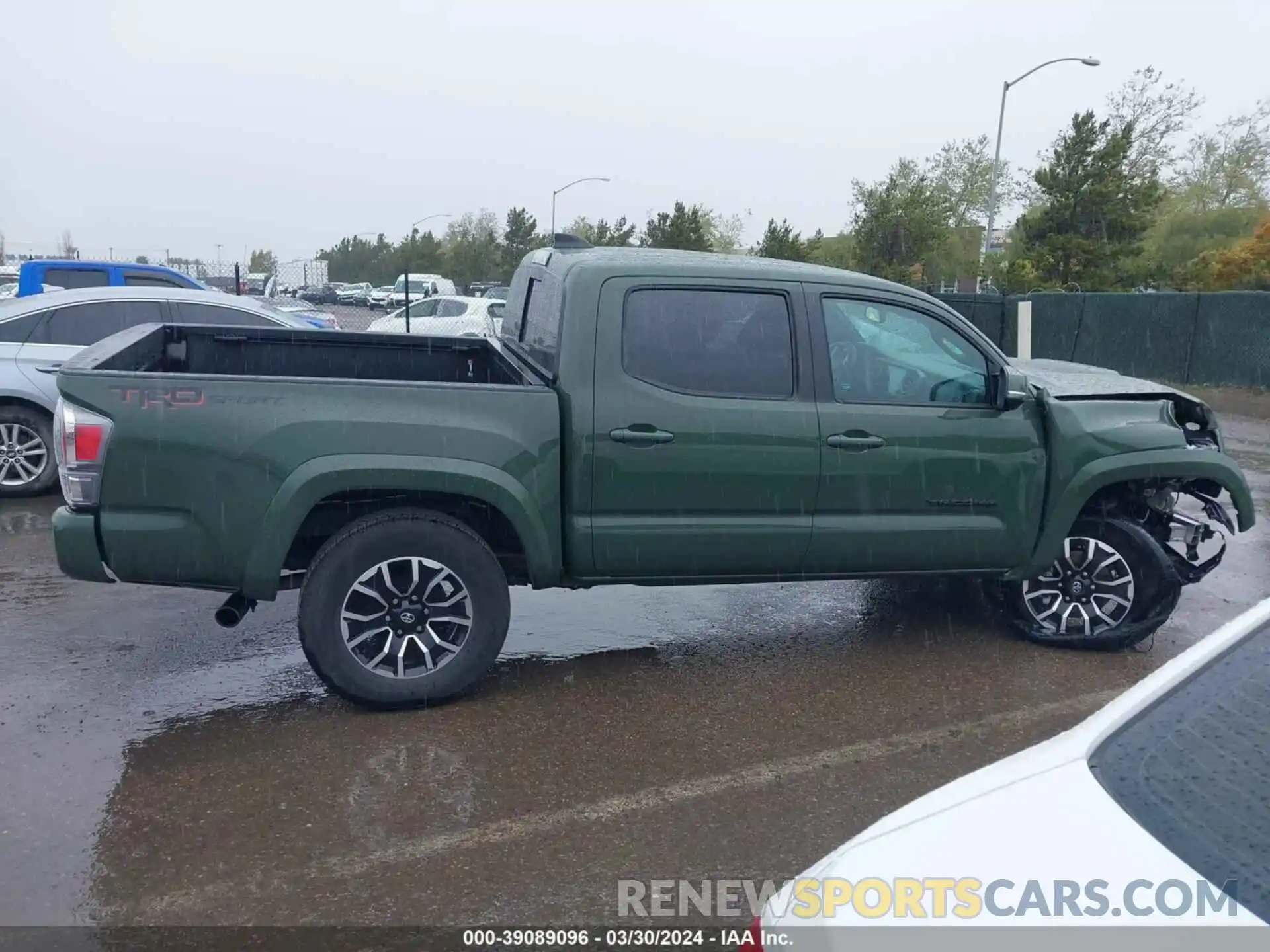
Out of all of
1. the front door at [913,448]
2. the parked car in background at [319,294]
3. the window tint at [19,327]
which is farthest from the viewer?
the parked car in background at [319,294]

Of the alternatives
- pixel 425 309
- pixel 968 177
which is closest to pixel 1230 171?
pixel 968 177

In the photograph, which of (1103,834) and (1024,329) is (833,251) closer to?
(1024,329)

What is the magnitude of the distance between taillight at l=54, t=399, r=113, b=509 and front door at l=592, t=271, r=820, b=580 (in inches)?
77.3

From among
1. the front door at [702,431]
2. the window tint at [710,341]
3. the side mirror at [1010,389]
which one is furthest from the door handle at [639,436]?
the side mirror at [1010,389]

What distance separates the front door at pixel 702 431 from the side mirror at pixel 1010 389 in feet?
3.06

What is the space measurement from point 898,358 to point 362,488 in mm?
2561

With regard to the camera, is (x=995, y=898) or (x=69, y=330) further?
(x=69, y=330)

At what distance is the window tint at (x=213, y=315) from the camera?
Answer: 29.8 ft

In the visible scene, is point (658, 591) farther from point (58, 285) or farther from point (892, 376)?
point (58, 285)

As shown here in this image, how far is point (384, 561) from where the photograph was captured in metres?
4.56

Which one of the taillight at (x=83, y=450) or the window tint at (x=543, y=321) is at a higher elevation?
the window tint at (x=543, y=321)

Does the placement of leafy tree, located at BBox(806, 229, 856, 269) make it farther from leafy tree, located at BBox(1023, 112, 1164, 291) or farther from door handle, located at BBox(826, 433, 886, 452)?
door handle, located at BBox(826, 433, 886, 452)

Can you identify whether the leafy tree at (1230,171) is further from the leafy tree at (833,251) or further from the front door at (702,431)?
the front door at (702,431)

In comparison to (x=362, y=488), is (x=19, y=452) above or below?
below
